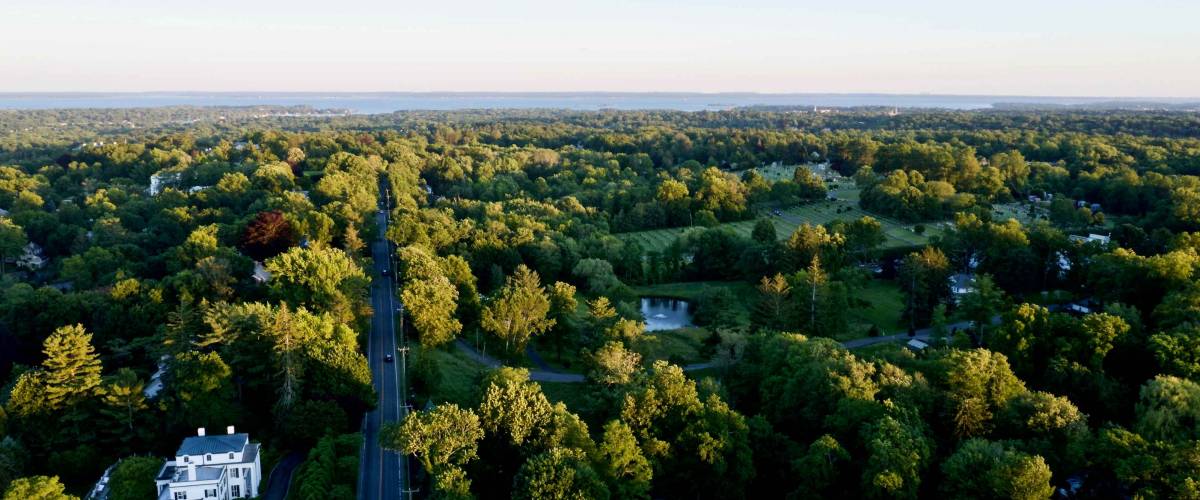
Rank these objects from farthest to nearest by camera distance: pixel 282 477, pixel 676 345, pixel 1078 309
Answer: pixel 1078 309
pixel 676 345
pixel 282 477

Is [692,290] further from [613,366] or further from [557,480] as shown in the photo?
[557,480]

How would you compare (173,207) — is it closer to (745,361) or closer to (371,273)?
(371,273)

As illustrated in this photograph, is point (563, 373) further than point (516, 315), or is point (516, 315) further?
point (563, 373)

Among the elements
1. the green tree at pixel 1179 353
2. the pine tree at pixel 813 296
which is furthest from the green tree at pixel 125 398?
the green tree at pixel 1179 353

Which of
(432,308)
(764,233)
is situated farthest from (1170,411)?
(764,233)

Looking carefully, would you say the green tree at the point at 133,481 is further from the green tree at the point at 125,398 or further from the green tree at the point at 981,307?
the green tree at the point at 981,307

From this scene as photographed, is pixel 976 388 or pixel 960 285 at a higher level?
pixel 976 388

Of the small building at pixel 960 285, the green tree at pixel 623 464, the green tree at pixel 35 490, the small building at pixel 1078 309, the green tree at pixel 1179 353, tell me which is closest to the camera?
the green tree at pixel 35 490
